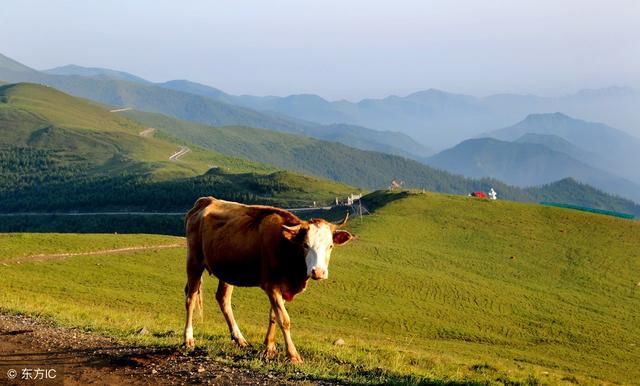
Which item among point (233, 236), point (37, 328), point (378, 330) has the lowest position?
point (378, 330)

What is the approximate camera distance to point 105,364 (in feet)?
42.3

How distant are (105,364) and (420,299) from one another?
35721 millimetres

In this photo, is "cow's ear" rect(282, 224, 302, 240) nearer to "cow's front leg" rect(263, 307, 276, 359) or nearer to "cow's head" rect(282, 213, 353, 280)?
"cow's head" rect(282, 213, 353, 280)

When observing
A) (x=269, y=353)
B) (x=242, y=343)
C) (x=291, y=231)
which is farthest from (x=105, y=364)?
(x=291, y=231)

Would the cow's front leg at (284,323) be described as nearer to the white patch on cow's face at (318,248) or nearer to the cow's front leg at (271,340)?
the cow's front leg at (271,340)

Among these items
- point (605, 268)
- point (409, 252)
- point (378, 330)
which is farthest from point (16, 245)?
point (605, 268)

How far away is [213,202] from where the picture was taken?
16.2 m

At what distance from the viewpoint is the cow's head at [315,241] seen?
1269 cm

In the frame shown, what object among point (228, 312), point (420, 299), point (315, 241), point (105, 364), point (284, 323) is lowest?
point (420, 299)

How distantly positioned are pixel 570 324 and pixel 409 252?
741 inches

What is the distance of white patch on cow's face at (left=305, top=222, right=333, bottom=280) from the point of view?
41.5 feet

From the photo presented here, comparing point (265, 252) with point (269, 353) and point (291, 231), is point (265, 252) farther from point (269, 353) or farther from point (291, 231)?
point (269, 353)

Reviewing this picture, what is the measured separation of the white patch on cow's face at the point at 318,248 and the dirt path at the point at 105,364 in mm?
2146

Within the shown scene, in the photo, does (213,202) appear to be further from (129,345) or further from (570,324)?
(570,324)
